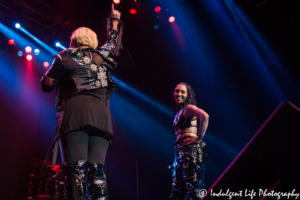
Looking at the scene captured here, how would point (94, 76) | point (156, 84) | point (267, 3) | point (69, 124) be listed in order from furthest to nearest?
1. point (156, 84)
2. point (267, 3)
3. point (94, 76)
4. point (69, 124)

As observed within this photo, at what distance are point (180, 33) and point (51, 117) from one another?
175 inches

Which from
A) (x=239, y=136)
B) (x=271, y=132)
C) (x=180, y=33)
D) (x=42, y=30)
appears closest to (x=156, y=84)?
(x=180, y=33)

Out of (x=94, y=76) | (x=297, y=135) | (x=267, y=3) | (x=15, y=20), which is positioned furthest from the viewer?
(x=15, y=20)

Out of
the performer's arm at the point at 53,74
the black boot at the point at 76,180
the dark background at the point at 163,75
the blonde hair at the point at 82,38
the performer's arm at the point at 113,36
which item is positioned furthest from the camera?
the dark background at the point at 163,75

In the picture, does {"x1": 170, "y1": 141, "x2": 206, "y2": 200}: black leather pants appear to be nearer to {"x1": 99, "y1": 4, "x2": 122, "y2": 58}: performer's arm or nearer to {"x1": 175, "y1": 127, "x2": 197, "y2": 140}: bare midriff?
{"x1": 175, "y1": 127, "x2": 197, "y2": 140}: bare midriff

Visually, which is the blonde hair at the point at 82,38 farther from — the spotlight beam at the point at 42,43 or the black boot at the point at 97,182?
the spotlight beam at the point at 42,43

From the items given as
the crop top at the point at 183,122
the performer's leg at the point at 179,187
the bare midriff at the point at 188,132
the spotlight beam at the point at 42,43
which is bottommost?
the performer's leg at the point at 179,187

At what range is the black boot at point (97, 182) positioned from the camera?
1.83 meters

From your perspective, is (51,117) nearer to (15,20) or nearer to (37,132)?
(37,132)

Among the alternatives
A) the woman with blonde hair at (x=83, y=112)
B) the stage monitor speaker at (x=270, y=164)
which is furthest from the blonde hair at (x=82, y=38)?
the stage monitor speaker at (x=270, y=164)

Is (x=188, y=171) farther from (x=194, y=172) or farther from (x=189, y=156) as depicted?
(x=189, y=156)

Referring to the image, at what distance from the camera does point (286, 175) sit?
979 millimetres

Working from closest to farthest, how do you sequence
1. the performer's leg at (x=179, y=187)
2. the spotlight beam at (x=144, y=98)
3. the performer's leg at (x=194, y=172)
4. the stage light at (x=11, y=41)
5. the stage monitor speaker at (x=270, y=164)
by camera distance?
the stage monitor speaker at (x=270, y=164), the performer's leg at (x=194, y=172), the performer's leg at (x=179, y=187), the stage light at (x=11, y=41), the spotlight beam at (x=144, y=98)

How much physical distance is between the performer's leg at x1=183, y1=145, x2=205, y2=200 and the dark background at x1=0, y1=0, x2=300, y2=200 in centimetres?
288
